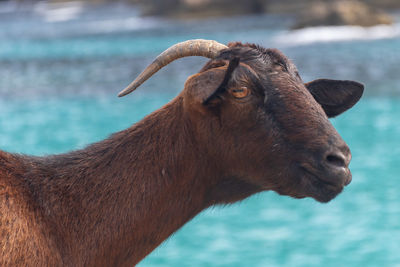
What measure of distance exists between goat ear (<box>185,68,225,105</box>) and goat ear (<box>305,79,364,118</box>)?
2.64ft

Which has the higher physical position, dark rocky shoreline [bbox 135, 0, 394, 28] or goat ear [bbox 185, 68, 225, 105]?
goat ear [bbox 185, 68, 225, 105]

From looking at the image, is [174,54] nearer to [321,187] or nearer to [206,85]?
[206,85]

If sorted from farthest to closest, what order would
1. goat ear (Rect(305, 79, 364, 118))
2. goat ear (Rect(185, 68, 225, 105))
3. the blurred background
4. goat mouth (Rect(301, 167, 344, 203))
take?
the blurred background, goat ear (Rect(305, 79, 364, 118)), goat mouth (Rect(301, 167, 344, 203)), goat ear (Rect(185, 68, 225, 105))

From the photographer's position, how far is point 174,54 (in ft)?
12.8

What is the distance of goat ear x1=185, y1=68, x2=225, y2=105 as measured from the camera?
141 inches

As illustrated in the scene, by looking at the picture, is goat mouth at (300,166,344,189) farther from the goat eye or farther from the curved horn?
the curved horn

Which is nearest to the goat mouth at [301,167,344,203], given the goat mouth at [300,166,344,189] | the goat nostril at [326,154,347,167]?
the goat mouth at [300,166,344,189]

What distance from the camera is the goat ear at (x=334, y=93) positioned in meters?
4.24

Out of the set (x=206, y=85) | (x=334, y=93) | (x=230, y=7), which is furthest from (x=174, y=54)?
(x=230, y=7)

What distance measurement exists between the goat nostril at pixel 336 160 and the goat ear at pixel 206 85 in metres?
0.69

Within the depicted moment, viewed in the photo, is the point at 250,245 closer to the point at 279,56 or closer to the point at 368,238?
the point at 368,238

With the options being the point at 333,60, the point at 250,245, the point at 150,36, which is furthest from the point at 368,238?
the point at 150,36

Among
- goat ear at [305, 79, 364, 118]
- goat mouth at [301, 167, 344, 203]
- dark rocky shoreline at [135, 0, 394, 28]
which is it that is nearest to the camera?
goat mouth at [301, 167, 344, 203]

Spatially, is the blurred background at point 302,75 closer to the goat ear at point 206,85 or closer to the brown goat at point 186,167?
the brown goat at point 186,167
